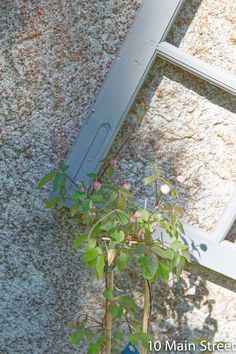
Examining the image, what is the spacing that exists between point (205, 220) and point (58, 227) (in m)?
0.44

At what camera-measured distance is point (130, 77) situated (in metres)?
1.35

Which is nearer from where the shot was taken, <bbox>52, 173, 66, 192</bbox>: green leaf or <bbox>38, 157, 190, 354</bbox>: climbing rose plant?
<bbox>38, 157, 190, 354</bbox>: climbing rose plant

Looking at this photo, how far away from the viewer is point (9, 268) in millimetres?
1544

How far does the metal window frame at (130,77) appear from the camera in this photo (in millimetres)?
1323

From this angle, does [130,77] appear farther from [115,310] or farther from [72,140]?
[115,310]

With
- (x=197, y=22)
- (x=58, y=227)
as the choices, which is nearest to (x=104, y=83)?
(x=197, y=22)

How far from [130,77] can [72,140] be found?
24 centimetres

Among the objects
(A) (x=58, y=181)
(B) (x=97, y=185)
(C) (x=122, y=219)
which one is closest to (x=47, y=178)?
(A) (x=58, y=181)

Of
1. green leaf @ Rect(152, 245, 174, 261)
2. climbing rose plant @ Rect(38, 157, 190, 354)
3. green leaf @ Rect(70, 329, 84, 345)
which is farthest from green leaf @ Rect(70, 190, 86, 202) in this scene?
green leaf @ Rect(70, 329, 84, 345)

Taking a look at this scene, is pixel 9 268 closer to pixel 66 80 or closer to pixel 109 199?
pixel 109 199

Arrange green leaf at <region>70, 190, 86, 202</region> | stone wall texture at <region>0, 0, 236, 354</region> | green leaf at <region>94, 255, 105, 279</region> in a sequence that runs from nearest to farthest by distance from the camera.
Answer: green leaf at <region>94, 255, 105, 279</region> → green leaf at <region>70, 190, 86, 202</region> → stone wall texture at <region>0, 0, 236, 354</region>

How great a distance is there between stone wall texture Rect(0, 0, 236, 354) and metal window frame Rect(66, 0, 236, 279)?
0.15 ft

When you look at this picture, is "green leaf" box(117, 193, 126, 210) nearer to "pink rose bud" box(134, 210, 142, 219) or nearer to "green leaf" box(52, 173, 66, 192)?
"pink rose bud" box(134, 210, 142, 219)

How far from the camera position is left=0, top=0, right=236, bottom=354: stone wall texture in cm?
138
